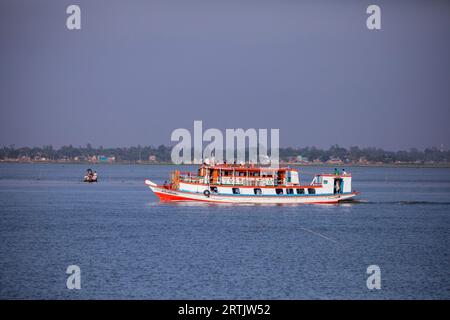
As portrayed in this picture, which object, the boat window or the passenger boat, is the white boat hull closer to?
the passenger boat

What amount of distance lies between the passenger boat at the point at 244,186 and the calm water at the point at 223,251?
67.8 inches

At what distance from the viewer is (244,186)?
308 ft

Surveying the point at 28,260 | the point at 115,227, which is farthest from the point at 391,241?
the point at 28,260

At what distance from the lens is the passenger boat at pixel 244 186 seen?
306ft

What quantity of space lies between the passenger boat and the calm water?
172 cm

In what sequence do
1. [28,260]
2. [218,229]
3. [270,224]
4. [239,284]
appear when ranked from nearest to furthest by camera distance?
[239,284] → [28,260] → [218,229] → [270,224]

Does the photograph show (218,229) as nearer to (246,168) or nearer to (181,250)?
(181,250)

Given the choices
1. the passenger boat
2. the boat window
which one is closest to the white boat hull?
the passenger boat

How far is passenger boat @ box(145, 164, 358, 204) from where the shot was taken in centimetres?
9319

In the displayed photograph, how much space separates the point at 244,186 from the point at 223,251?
35.4m

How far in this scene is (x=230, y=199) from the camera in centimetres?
9394

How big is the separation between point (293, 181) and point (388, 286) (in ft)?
163

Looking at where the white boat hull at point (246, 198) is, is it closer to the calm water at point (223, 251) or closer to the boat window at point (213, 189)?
the boat window at point (213, 189)

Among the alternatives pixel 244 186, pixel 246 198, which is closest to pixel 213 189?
pixel 244 186
